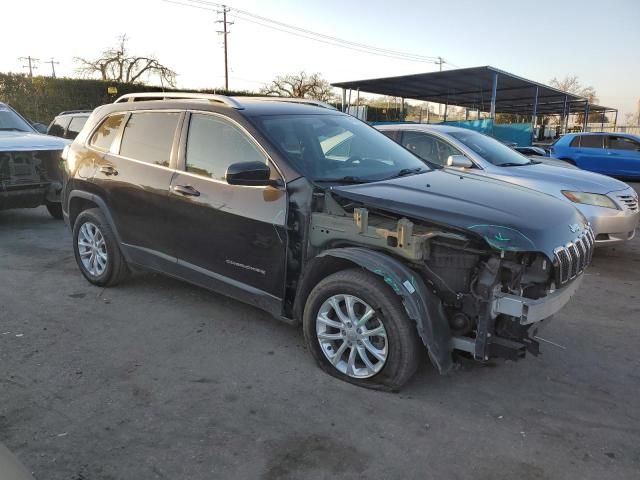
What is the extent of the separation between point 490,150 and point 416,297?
4.77 metres

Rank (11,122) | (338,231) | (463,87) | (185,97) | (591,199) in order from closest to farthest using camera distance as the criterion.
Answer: (338,231)
(185,97)
(591,199)
(11,122)
(463,87)

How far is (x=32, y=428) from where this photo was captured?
9.34 ft

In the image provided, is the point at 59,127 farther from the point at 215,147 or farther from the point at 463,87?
the point at 463,87

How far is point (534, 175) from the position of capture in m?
6.50

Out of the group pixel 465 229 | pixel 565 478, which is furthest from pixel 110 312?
pixel 565 478

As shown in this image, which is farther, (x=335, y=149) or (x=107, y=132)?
(x=107, y=132)

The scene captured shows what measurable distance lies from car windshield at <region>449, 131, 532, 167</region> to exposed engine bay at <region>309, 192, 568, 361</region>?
4062 millimetres

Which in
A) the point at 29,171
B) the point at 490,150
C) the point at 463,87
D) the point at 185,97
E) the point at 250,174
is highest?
the point at 463,87

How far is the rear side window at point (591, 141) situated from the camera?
1595cm

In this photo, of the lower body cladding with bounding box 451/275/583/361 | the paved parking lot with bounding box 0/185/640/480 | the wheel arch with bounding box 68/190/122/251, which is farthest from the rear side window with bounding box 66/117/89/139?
the lower body cladding with bounding box 451/275/583/361

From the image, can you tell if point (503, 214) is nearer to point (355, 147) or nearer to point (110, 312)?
point (355, 147)

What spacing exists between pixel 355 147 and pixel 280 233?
112 centimetres

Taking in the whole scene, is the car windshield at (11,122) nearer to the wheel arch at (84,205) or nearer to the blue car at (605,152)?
the wheel arch at (84,205)

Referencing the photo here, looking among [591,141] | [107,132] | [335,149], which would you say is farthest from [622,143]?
[107,132]
